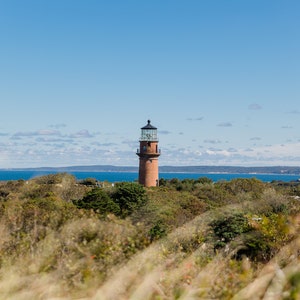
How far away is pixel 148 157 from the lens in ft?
151

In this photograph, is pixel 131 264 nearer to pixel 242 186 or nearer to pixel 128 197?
pixel 128 197

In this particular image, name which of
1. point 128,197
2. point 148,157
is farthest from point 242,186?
point 128,197

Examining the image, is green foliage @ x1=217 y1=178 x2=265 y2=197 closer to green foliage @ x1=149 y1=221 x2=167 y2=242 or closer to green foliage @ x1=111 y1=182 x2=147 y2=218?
green foliage @ x1=111 y1=182 x2=147 y2=218

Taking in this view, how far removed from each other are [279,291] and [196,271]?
136 centimetres

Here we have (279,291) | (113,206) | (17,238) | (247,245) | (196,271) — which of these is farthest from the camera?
(113,206)

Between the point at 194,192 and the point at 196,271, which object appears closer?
the point at 196,271

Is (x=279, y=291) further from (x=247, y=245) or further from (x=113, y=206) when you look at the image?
(x=113, y=206)

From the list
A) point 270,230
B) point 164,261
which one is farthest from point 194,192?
point 164,261

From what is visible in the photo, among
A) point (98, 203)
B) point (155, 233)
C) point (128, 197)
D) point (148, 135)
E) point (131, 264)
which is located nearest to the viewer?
point (131, 264)

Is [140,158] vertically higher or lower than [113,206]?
higher

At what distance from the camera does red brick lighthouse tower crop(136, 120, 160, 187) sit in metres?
46.0

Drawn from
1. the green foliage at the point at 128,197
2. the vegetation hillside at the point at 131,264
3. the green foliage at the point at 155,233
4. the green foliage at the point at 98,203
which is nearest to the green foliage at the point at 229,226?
the vegetation hillside at the point at 131,264

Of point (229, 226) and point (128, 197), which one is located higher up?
point (229, 226)

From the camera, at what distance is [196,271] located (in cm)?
549
